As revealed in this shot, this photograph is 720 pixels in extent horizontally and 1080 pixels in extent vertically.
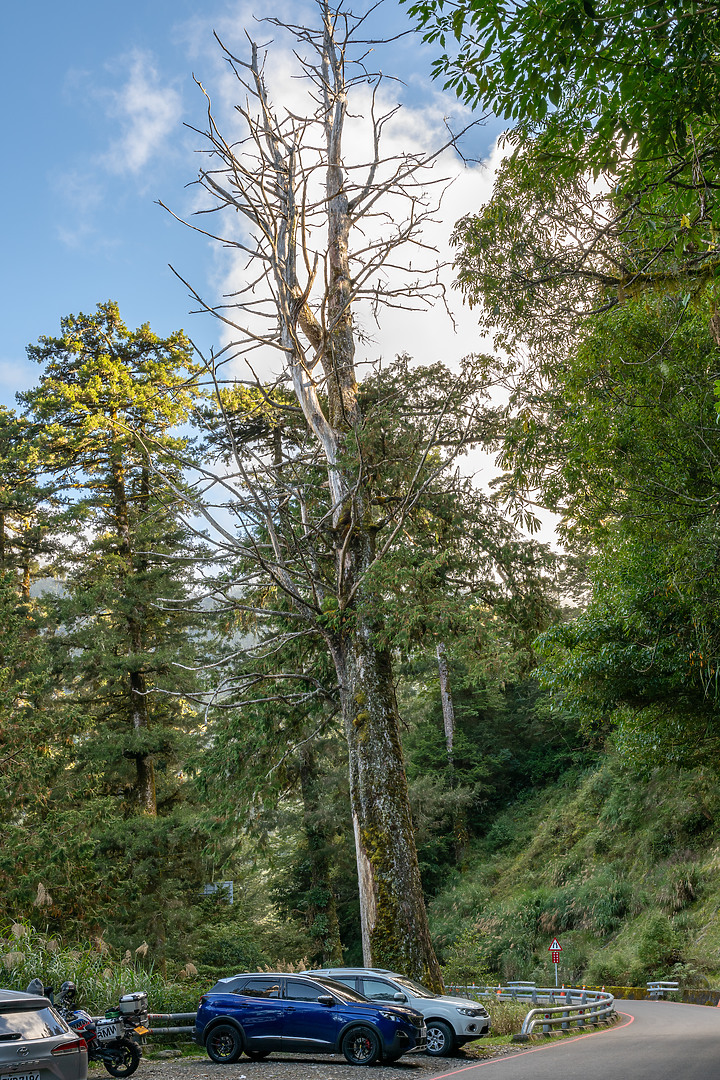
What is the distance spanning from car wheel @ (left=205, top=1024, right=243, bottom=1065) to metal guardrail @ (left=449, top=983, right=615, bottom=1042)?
17.2ft

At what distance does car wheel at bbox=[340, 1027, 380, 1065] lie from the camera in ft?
34.3

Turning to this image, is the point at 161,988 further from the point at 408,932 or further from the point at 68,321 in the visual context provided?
the point at 68,321

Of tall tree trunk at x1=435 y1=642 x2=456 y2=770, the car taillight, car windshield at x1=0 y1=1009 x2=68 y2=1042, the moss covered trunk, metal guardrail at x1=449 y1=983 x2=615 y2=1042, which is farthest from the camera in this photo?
tall tree trunk at x1=435 y1=642 x2=456 y2=770

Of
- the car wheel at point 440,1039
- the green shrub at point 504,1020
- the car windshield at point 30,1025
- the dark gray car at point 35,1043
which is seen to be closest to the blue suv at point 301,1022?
the car wheel at point 440,1039

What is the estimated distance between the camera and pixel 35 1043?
5.78 m

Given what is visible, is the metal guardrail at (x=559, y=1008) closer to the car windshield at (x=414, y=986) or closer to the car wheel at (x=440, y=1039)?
the car wheel at (x=440, y=1039)

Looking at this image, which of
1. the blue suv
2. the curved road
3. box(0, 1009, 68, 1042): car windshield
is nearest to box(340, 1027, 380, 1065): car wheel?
the blue suv

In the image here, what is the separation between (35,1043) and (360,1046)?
6232mm

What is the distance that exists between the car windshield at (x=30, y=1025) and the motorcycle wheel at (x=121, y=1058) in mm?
3227

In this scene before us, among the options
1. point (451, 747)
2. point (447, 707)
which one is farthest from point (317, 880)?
point (447, 707)

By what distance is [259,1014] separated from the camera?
1120 cm

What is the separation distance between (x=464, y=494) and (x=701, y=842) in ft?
65.0

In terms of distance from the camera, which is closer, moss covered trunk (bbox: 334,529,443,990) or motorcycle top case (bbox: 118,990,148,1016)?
motorcycle top case (bbox: 118,990,148,1016)

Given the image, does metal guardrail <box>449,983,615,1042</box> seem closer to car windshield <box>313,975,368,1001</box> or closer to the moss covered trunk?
the moss covered trunk
